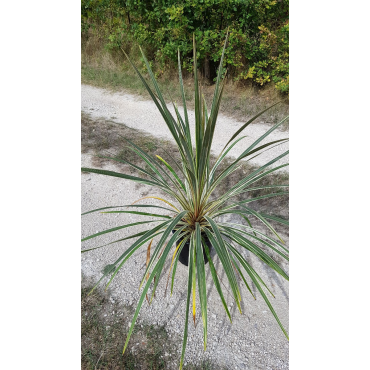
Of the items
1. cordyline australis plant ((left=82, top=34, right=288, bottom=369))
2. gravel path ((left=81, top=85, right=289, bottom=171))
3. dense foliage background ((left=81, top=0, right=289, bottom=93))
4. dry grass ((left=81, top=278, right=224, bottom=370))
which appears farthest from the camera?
dense foliage background ((left=81, top=0, right=289, bottom=93))

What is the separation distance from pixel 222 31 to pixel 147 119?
1408mm

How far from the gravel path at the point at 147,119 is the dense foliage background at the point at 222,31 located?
2.27 feet

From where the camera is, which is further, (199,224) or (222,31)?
(222,31)

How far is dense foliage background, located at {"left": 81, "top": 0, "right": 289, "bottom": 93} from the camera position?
11.0 ft

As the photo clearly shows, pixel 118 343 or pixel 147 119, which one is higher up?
pixel 147 119

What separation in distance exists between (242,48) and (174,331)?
333 cm

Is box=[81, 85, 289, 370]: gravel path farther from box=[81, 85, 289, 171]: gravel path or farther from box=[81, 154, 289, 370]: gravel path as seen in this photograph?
box=[81, 85, 289, 171]: gravel path

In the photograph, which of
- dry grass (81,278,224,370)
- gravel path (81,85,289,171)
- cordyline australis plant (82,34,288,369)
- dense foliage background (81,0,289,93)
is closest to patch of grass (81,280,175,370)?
dry grass (81,278,224,370)

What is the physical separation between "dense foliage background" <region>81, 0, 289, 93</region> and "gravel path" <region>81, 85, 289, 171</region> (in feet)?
2.27

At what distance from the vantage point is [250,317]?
131 centimetres

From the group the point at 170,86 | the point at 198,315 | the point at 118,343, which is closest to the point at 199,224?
the point at 198,315

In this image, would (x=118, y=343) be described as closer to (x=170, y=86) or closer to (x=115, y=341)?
(x=115, y=341)

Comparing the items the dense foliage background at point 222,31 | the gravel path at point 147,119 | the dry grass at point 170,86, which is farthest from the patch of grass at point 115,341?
the dense foliage background at point 222,31

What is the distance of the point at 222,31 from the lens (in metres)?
3.49
